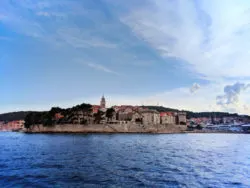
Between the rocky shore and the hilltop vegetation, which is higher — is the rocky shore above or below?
below

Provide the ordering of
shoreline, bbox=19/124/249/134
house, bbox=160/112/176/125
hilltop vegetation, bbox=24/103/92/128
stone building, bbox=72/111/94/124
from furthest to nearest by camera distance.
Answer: house, bbox=160/112/176/125 → stone building, bbox=72/111/94/124 → hilltop vegetation, bbox=24/103/92/128 → shoreline, bbox=19/124/249/134

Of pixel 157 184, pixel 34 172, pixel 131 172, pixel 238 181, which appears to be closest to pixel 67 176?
pixel 34 172

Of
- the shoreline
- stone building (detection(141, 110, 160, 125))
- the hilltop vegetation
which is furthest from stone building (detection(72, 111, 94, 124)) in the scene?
stone building (detection(141, 110, 160, 125))

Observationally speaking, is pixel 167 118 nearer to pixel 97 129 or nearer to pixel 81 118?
pixel 97 129

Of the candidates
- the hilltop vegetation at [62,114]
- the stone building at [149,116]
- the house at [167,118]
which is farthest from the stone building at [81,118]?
the house at [167,118]

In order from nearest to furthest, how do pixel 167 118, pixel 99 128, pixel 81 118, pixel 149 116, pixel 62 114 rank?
pixel 99 128
pixel 62 114
pixel 81 118
pixel 149 116
pixel 167 118

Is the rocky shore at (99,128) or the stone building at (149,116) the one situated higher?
the stone building at (149,116)

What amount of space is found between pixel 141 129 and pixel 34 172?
3551 inches

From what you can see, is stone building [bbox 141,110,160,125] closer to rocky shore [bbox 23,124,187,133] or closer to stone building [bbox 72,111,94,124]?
rocky shore [bbox 23,124,187,133]

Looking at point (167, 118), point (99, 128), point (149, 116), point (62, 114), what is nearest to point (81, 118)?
point (62, 114)

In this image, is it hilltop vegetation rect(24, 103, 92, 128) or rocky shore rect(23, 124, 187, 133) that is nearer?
rocky shore rect(23, 124, 187, 133)

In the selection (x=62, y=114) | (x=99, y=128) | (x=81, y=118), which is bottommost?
(x=99, y=128)

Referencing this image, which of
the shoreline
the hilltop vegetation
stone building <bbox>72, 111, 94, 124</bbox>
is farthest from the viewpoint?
stone building <bbox>72, 111, 94, 124</bbox>

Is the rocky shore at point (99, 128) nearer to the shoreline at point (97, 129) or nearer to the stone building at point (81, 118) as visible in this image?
the shoreline at point (97, 129)
